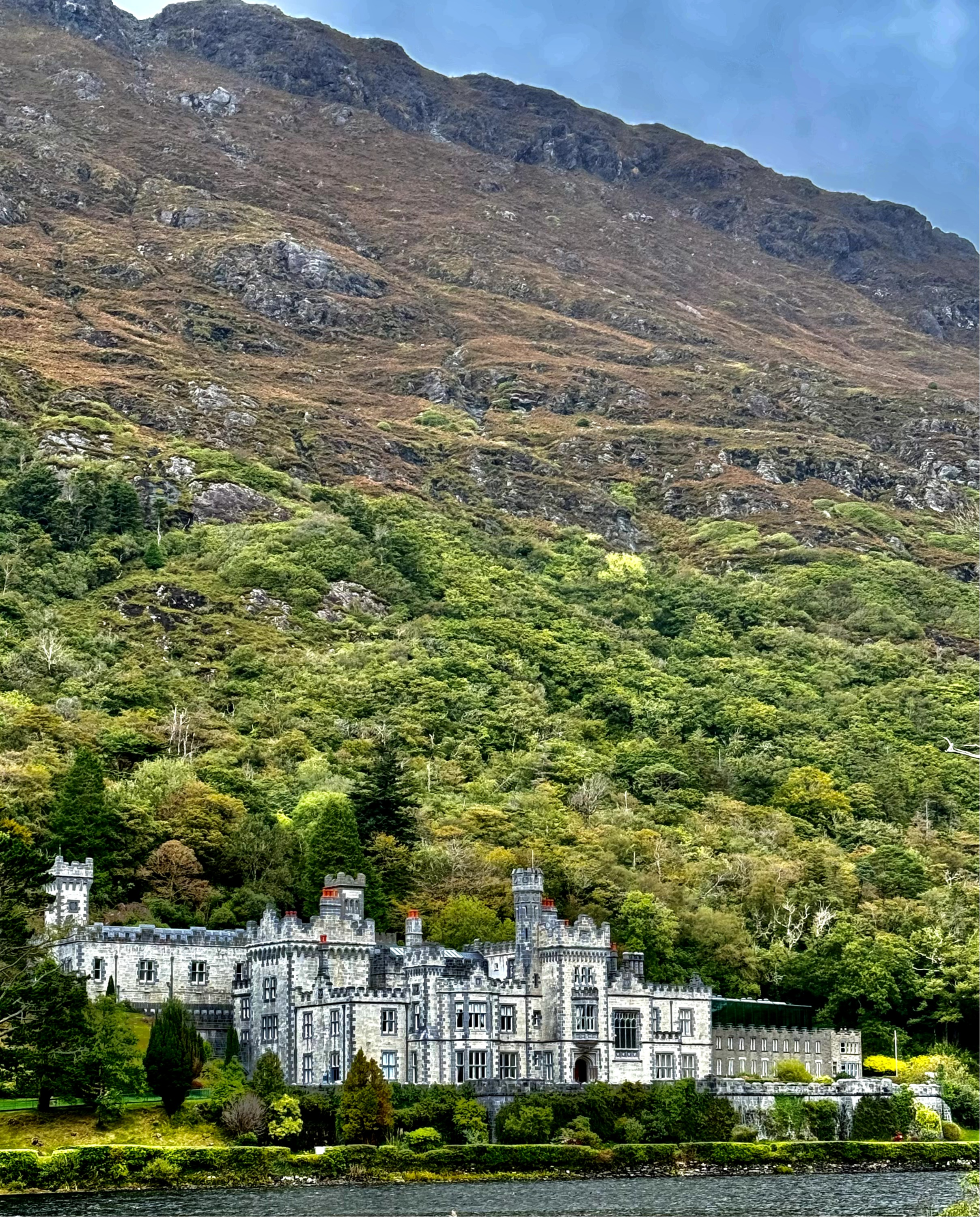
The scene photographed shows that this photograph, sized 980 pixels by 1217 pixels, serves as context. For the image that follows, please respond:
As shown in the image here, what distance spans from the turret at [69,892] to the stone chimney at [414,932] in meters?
17.0

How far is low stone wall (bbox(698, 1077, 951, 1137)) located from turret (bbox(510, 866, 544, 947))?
1149 centimetres

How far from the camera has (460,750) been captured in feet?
494

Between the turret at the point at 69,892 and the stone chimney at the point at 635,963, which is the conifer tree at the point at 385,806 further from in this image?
the turret at the point at 69,892

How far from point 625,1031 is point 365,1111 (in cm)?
1820

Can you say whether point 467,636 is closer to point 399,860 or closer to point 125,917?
point 399,860

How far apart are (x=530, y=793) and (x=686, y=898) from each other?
65.6 ft

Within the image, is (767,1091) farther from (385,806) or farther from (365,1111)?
(385,806)

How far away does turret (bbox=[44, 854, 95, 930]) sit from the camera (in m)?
104

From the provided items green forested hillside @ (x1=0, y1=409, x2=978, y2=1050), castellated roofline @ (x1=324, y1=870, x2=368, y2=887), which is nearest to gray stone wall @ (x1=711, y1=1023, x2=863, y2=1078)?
green forested hillside @ (x1=0, y1=409, x2=978, y2=1050)

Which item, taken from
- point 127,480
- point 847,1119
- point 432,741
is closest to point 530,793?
point 432,741

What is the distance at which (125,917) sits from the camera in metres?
108

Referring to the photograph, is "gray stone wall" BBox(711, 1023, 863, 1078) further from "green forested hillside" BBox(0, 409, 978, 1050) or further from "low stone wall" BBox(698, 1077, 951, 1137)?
"green forested hillside" BBox(0, 409, 978, 1050)

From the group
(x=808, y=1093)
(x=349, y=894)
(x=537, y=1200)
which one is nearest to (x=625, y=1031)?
(x=808, y=1093)

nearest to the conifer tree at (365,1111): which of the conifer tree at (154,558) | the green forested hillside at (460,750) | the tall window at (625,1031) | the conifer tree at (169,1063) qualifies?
the conifer tree at (169,1063)
